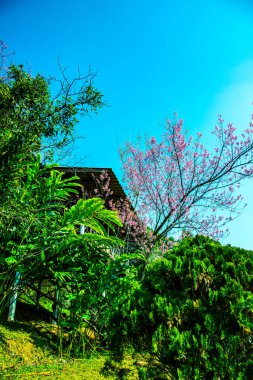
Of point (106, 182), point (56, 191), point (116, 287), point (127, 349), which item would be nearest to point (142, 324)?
point (127, 349)

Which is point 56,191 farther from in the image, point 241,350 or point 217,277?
point 241,350

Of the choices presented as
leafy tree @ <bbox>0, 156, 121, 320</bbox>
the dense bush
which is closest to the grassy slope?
leafy tree @ <bbox>0, 156, 121, 320</bbox>

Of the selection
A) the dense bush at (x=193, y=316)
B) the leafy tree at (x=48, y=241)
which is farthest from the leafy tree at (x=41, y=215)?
the dense bush at (x=193, y=316)

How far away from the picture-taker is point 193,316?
3.09 m

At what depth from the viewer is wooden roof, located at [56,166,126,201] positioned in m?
9.66

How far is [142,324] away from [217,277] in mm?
908

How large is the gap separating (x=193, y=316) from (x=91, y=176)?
8815 millimetres

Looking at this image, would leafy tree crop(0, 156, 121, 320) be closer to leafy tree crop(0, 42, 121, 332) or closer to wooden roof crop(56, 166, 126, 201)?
leafy tree crop(0, 42, 121, 332)

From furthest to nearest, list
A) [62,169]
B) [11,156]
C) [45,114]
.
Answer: [62,169] < [45,114] < [11,156]

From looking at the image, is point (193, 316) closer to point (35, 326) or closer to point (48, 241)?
point (48, 241)

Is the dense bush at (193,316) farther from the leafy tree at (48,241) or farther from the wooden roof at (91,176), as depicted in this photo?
the wooden roof at (91,176)

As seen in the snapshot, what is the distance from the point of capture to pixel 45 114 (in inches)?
225

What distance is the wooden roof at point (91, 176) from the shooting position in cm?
966

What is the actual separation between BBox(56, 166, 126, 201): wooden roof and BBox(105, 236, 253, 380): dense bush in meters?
5.60
